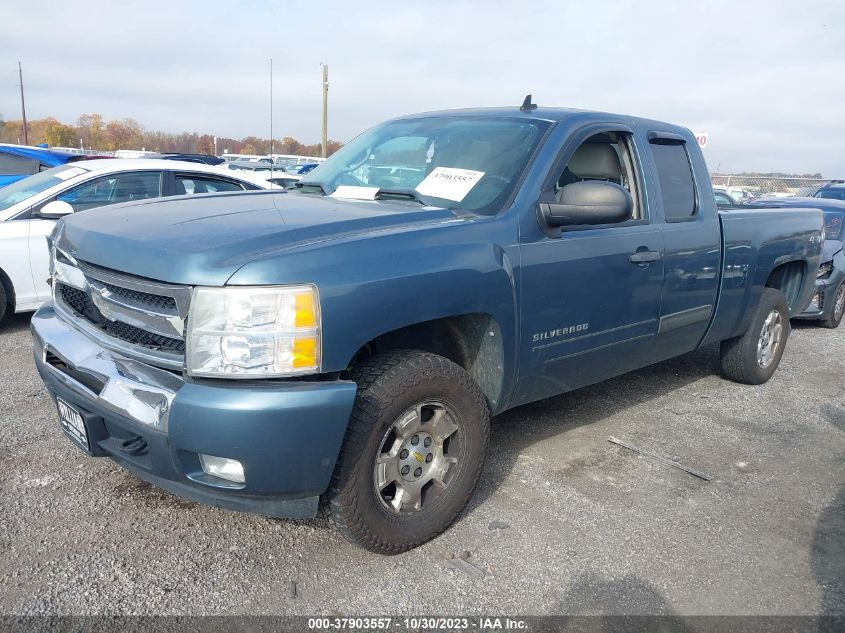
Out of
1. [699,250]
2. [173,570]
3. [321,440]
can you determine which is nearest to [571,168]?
[699,250]

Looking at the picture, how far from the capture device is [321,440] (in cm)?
243

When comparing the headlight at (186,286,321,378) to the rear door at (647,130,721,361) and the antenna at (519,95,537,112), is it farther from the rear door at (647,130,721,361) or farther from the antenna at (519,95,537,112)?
the rear door at (647,130,721,361)

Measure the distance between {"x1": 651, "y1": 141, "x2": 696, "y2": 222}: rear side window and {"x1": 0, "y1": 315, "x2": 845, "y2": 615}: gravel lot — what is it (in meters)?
1.39

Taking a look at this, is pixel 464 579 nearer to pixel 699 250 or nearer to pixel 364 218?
pixel 364 218

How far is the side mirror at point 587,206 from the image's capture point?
10.6 feet

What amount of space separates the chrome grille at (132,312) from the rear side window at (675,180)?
9.36 feet

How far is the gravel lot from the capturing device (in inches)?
104

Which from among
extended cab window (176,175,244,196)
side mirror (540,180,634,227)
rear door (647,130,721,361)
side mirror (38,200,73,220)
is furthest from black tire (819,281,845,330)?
side mirror (38,200,73,220)

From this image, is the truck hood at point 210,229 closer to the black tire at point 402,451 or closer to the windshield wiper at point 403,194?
the windshield wiper at point 403,194

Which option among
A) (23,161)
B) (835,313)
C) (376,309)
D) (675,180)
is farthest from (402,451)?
(23,161)

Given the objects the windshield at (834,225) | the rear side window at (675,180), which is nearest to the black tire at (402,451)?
the rear side window at (675,180)

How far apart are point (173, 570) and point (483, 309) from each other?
63.3 inches

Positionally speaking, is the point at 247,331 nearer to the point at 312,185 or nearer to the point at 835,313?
the point at 312,185

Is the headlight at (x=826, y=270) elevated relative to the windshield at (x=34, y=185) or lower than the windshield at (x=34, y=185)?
lower
